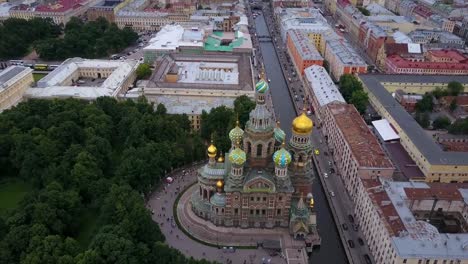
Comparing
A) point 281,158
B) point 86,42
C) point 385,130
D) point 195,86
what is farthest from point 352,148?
point 86,42

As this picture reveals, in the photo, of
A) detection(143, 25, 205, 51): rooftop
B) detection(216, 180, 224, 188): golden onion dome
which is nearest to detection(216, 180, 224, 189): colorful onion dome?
detection(216, 180, 224, 188): golden onion dome

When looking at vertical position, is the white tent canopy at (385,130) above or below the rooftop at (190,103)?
below

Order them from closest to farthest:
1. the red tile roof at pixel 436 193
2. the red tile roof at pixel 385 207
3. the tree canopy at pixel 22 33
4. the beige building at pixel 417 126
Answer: the red tile roof at pixel 385 207 < the red tile roof at pixel 436 193 < the beige building at pixel 417 126 < the tree canopy at pixel 22 33

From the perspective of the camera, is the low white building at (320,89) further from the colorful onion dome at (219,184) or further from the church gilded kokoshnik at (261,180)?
the colorful onion dome at (219,184)

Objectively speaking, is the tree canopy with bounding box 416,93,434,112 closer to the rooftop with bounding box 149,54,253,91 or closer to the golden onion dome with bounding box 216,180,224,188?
the rooftop with bounding box 149,54,253,91

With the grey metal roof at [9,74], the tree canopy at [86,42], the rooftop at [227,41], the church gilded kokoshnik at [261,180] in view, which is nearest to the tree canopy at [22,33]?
the tree canopy at [86,42]
